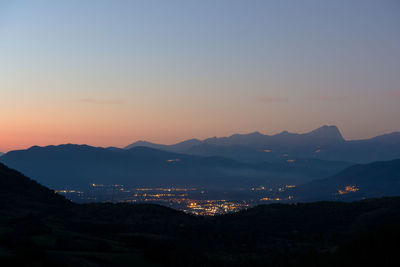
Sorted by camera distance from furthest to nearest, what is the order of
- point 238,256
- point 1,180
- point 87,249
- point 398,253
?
1. point 1,180
2. point 238,256
3. point 87,249
4. point 398,253

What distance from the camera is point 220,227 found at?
74.0 m

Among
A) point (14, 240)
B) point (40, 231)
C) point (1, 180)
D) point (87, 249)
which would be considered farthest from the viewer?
point (1, 180)

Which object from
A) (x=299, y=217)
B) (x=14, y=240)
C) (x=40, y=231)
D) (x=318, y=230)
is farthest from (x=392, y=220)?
(x=14, y=240)

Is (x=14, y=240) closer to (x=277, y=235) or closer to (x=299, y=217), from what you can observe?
(x=277, y=235)

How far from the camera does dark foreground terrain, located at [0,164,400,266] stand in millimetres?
32312

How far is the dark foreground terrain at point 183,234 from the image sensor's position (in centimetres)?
3231

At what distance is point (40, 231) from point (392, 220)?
53948mm

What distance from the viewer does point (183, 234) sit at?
6869cm

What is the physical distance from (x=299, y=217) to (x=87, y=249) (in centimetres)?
5462

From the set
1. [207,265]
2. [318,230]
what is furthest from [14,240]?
[318,230]

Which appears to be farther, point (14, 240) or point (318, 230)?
point (318, 230)

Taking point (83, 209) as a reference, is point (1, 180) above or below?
above

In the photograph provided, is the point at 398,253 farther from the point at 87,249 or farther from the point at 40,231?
the point at 40,231

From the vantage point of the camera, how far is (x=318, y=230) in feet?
250
